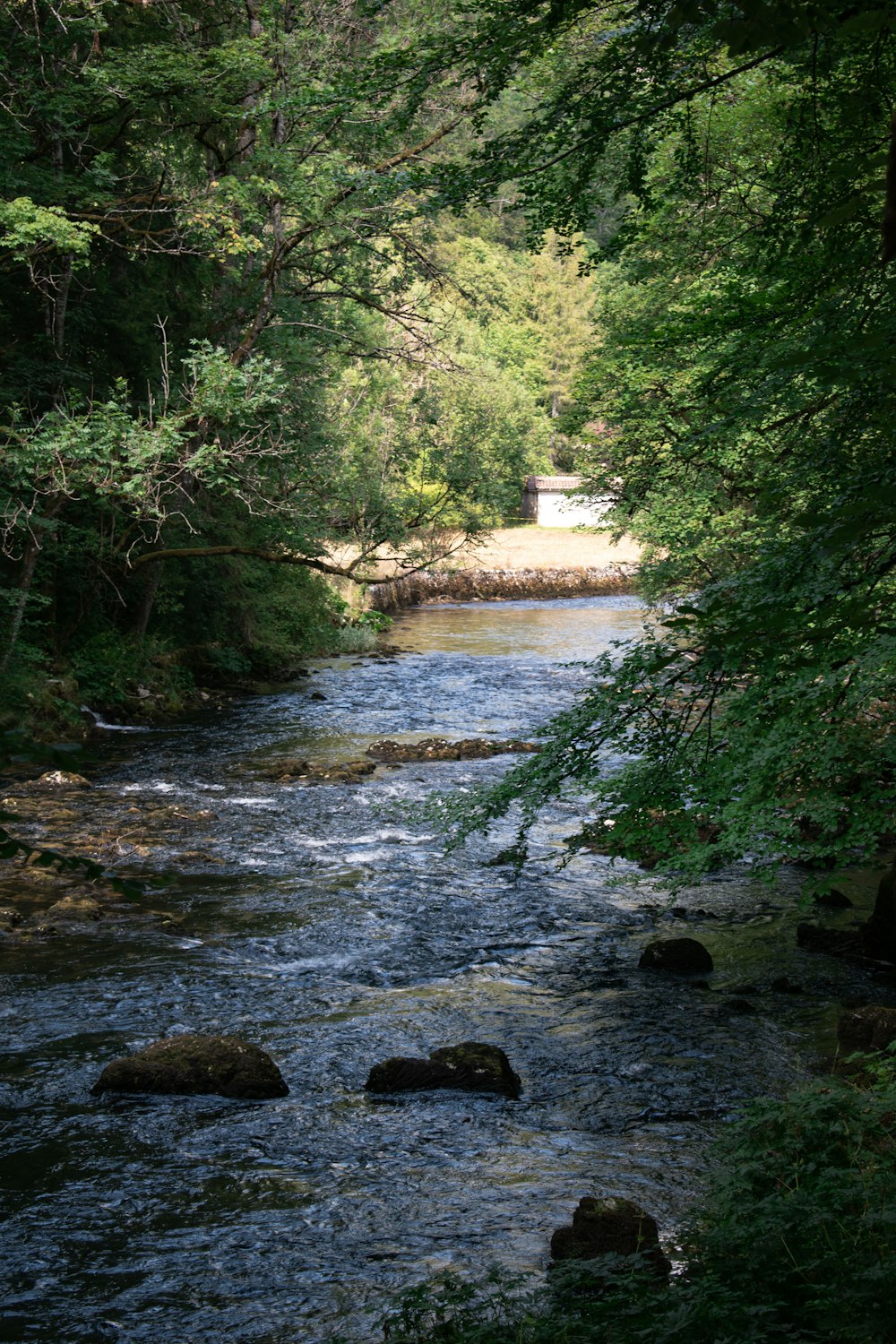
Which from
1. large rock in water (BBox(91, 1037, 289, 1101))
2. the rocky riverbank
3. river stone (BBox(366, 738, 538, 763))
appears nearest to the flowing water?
large rock in water (BBox(91, 1037, 289, 1101))

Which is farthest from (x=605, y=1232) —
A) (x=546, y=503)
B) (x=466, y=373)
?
(x=546, y=503)

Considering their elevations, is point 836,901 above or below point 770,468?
below

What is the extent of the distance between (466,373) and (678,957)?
1539cm

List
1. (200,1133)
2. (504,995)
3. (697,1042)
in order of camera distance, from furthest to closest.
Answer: (504,995), (697,1042), (200,1133)

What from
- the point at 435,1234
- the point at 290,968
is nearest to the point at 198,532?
the point at 290,968

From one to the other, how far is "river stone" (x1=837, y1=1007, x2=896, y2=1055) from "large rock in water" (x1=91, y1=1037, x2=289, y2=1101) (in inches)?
145

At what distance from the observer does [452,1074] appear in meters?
7.55

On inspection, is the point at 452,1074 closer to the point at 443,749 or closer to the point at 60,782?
the point at 60,782

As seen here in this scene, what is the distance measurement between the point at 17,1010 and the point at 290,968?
7.02 ft

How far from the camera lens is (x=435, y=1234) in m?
5.76

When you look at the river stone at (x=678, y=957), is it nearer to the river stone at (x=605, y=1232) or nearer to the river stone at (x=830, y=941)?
the river stone at (x=830, y=941)

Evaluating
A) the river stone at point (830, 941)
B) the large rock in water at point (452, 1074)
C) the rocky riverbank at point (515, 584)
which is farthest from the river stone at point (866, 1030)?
the rocky riverbank at point (515, 584)

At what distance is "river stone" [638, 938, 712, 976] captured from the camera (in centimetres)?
970

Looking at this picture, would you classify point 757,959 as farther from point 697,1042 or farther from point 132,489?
point 132,489
